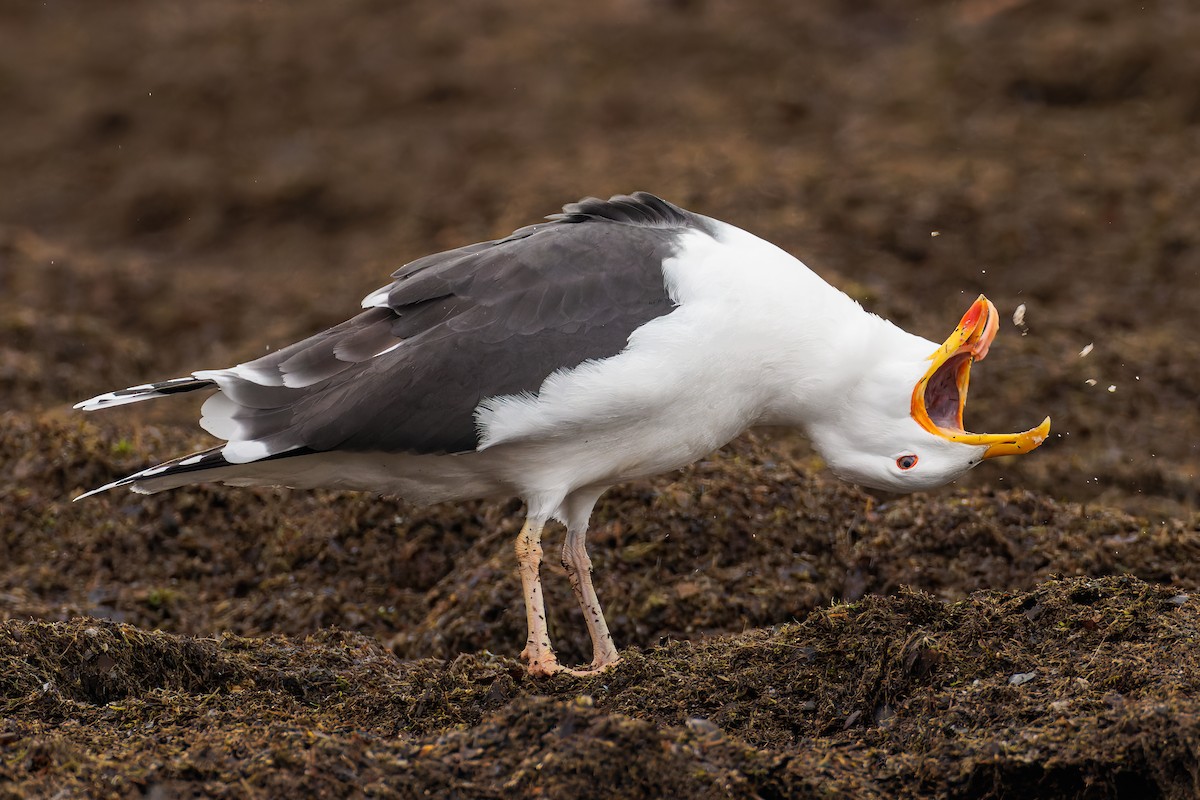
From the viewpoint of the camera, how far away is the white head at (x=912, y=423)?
17.9 feet

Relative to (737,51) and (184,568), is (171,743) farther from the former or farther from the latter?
(737,51)

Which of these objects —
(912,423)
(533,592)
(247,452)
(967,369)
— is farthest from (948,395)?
(247,452)

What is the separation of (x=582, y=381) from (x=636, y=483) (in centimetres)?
219

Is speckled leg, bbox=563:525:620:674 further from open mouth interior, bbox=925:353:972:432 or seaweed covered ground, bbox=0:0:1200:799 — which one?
open mouth interior, bbox=925:353:972:432

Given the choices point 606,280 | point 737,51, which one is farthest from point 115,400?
point 737,51

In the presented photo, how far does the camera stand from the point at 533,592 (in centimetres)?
554

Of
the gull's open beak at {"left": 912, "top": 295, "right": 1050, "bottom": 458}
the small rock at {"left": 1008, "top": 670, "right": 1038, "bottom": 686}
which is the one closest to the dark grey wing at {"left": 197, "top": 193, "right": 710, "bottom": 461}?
the gull's open beak at {"left": 912, "top": 295, "right": 1050, "bottom": 458}

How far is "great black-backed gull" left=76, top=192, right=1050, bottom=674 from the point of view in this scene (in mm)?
5258

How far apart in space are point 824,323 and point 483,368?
4.15 ft

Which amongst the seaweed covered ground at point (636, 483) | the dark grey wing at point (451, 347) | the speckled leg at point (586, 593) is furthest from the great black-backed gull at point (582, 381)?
the seaweed covered ground at point (636, 483)

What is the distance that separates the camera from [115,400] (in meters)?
5.48

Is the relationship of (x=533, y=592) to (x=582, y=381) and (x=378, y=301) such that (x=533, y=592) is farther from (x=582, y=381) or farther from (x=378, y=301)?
(x=378, y=301)

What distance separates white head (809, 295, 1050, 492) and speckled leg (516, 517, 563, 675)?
3.83 ft

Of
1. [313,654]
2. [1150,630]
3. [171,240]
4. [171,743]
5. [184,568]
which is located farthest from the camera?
[171,240]
